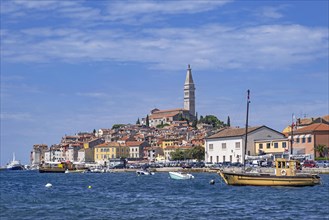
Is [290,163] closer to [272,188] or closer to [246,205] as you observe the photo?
[272,188]

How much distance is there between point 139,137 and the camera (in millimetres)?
Answer: 187375

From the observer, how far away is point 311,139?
105938 millimetres

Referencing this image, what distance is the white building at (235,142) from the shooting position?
114 m

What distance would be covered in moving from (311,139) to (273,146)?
309 inches

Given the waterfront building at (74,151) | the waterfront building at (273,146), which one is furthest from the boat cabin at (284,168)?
the waterfront building at (74,151)

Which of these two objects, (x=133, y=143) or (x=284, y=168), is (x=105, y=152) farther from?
(x=284, y=168)

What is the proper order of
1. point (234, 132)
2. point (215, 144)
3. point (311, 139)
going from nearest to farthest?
point (311, 139) < point (234, 132) < point (215, 144)

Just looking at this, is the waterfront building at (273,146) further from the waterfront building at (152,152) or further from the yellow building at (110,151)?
the yellow building at (110,151)

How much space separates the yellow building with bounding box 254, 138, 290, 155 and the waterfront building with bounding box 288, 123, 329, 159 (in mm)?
2353

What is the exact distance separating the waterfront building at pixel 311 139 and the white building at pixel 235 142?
640cm

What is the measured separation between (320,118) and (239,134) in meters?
24.5

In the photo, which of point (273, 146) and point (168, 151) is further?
point (168, 151)

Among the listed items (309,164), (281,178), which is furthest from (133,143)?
(281,178)

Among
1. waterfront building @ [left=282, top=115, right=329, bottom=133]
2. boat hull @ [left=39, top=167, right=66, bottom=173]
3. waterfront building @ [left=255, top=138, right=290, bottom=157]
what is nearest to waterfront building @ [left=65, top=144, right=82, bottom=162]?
boat hull @ [left=39, top=167, right=66, bottom=173]
